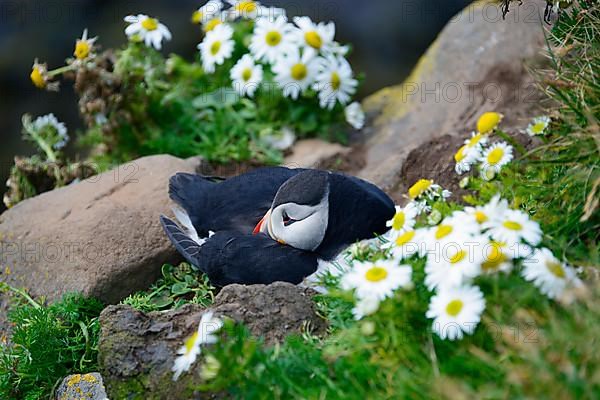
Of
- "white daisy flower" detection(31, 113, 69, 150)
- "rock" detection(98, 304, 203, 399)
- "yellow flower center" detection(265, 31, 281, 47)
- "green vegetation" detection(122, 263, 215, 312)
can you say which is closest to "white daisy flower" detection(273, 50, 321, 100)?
"yellow flower center" detection(265, 31, 281, 47)

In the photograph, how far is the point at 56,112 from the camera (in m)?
8.71

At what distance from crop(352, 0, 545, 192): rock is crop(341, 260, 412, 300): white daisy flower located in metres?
2.49

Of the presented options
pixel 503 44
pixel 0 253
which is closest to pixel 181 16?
pixel 503 44

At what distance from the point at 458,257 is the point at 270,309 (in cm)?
83

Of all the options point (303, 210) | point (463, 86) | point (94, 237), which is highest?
point (303, 210)

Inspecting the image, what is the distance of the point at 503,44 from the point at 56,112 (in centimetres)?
488

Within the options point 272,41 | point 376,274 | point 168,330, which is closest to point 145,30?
point 272,41

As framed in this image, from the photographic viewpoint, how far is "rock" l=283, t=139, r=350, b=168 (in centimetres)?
548

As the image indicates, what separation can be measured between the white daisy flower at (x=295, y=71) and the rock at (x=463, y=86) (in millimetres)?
668

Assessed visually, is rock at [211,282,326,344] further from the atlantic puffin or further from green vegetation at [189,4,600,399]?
the atlantic puffin

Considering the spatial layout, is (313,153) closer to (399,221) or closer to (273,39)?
(273,39)

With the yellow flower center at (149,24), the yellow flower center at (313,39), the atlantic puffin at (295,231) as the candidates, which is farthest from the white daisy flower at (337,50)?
the atlantic puffin at (295,231)

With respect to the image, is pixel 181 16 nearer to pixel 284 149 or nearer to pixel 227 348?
pixel 284 149

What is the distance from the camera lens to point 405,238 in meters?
2.83
